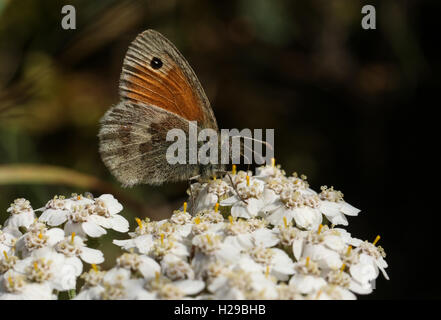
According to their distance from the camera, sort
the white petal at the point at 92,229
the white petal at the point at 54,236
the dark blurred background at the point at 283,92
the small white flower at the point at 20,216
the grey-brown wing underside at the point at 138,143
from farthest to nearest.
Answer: the dark blurred background at the point at 283,92 < the grey-brown wing underside at the point at 138,143 < the small white flower at the point at 20,216 < the white petal at the point at 92,229 < the white petal at the point at 54,236

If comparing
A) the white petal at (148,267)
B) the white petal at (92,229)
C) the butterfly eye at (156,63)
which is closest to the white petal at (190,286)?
the white petal at (148,267)

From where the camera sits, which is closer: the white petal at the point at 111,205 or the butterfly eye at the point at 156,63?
the white petal at the point at 111,205

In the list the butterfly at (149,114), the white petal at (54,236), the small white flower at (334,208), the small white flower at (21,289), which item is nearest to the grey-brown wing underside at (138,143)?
the butterfly at (149,114)

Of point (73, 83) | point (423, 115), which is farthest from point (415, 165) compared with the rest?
point (73, 83)

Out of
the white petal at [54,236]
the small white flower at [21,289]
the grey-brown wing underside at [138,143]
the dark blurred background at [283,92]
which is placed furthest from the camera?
the dark blurred background at [283,92]

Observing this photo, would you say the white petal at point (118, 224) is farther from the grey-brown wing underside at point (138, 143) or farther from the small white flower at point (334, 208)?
the small white flower at point (334, 208)

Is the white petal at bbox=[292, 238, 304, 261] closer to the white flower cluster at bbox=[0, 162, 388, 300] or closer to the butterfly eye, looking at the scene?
the white flower cluster at bbox=[0, 162, 388, 300]

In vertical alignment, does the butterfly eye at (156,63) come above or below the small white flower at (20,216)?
above

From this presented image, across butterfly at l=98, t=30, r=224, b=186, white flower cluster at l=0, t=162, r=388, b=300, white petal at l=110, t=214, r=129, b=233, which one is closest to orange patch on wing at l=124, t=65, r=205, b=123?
Answer: butterfly at l=98, t=30, r=224, b=186

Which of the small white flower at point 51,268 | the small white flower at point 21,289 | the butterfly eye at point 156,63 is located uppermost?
the butterfly eye at point 156,63
